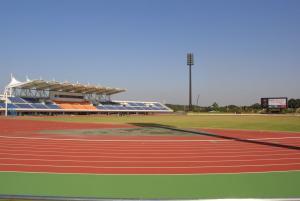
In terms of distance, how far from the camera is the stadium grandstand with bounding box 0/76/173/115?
214 ft

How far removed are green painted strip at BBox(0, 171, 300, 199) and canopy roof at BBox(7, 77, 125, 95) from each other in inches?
2412

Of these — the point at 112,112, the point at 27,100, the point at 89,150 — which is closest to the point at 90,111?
the point at 112,112

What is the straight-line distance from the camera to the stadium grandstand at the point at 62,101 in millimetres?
65125

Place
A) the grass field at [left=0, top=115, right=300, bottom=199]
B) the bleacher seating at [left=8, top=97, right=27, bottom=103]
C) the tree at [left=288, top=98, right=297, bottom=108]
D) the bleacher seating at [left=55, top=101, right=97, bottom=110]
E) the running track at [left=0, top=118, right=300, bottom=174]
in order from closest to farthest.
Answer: the grass field at [left=0, top=115, right=300, bottom=199] → the running track at [left=0, top=118, right=300, bottom=174] → the bleacher seating at [left=8, top=97, right=27, bottom=103] → the bleacher seating at [left=55, top=101, right=97, bottom=110] → the tree at [left=288, top=98, right=297, bottom=108]

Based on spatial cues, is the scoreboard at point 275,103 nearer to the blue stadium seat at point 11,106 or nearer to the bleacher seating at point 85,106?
the bleacher seating at point 85,106

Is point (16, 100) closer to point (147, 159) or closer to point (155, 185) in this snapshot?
point (147, 159)

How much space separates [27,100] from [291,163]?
66270 millimetres

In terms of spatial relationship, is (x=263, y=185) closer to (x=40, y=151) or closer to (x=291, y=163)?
(x=291, y=163)

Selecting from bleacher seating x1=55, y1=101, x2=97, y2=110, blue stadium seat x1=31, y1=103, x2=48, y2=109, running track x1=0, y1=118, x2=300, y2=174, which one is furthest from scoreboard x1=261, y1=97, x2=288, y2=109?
running track x1=0, y1=118, x2=300, y2=174

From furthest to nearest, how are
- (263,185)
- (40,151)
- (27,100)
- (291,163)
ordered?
1. (27,100)
2. (40,151)
3. (291,163)
4. (263,185)

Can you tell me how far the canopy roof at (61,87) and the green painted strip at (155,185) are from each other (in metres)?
61.3

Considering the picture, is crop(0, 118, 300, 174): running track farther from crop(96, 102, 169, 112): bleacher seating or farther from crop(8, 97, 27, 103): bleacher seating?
crop(96, 102, 169, 112): bleacher seating

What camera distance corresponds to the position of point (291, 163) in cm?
879

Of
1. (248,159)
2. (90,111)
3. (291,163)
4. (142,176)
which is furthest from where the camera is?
(90,111)
